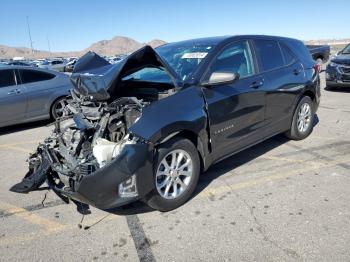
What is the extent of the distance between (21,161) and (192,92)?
3544 millimetres

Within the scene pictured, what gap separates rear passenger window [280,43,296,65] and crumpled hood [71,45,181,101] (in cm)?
241

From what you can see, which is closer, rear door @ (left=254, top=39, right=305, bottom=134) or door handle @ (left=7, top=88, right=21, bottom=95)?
rear door @ (left=254, top=39, right=305, bottom=134)

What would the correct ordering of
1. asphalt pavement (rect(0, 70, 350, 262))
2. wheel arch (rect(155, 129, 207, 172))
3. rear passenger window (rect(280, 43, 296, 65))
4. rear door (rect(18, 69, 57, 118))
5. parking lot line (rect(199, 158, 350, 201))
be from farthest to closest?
1. rear door (rect(18, 69, 57, 118))
2. rear passenger window (rect(280, 43, 296, 65))
3. parking lot line (rect(199, 158, 350, 201))
4. wheel arch (rect(155, 129, 207, 172))
5. asphalt pavement (rect(0, 70, 350, 262))

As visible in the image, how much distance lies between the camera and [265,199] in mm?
4316

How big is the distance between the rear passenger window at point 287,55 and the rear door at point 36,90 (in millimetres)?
5601

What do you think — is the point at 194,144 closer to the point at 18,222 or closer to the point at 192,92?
the point at 192,92

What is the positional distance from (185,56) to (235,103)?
0.91 m

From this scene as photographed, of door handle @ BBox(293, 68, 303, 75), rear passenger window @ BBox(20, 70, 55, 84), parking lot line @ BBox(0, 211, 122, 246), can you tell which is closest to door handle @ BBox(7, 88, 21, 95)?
rear passenger window @ BBox(20, 70, 55, 84)

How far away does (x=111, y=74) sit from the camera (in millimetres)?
4230

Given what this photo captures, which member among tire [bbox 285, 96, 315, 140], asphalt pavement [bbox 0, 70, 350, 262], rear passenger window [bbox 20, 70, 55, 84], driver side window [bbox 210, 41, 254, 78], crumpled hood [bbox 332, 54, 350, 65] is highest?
driver side window [bbox 210, 41, 254, 78]

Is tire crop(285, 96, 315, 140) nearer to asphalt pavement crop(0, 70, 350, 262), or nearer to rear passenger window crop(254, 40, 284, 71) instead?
asphalt pavement crop(0, 70, 350, 262)

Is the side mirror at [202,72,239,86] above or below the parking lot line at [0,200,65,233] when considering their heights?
above

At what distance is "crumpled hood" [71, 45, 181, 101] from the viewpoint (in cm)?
419

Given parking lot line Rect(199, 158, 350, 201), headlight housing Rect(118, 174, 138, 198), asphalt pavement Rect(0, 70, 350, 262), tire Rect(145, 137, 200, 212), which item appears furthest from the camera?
parking lot line Rect(199, 158, 350, 201)
